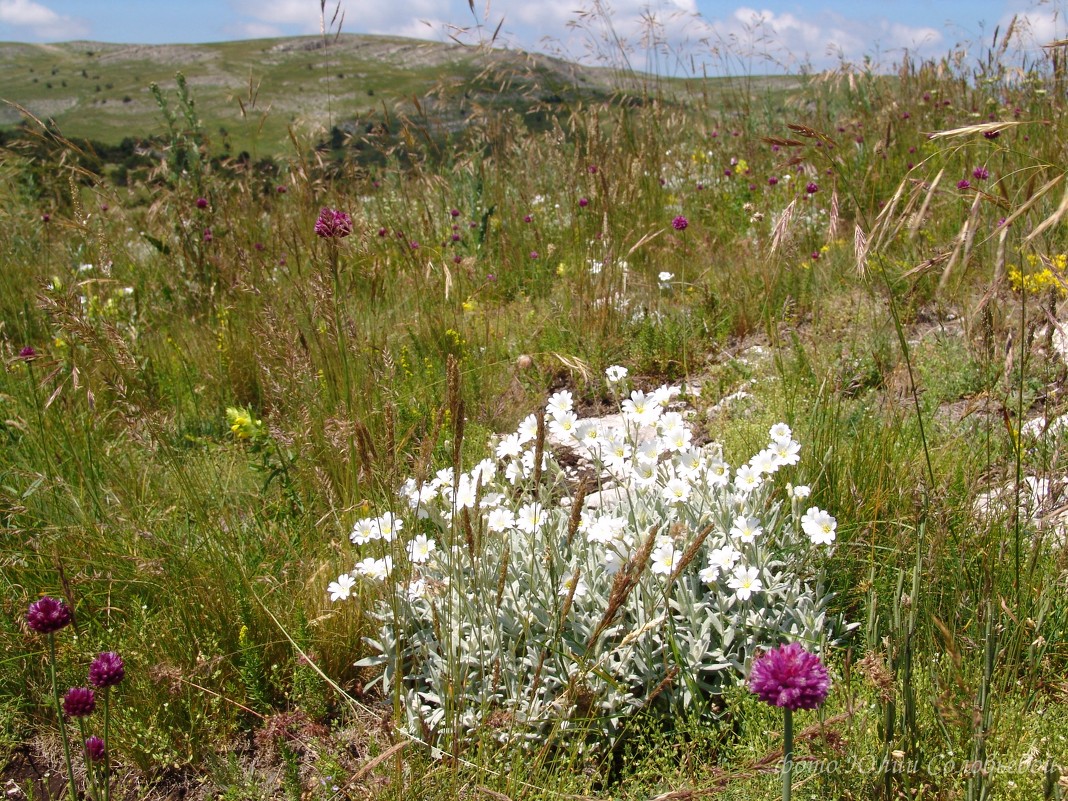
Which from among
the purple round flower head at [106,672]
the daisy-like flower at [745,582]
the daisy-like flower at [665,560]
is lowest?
the purple round flower head at [106,672]

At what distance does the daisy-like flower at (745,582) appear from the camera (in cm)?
171

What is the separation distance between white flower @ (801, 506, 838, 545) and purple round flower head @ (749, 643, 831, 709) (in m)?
0.69

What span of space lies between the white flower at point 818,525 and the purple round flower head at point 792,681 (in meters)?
0.69

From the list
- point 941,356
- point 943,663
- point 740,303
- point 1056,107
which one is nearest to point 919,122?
point 1056,107

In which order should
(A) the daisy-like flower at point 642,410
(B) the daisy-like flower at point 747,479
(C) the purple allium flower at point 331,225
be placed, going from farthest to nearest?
(C) the purple allium flower at point 331,225 → (A) the daisy-like flower at point 642,410 → (B) the daisy-like flower at point 747,479

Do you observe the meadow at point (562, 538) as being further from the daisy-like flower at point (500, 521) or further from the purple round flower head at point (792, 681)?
the purple round flower head at point (792, 681)

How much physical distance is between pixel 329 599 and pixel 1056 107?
5.76 m

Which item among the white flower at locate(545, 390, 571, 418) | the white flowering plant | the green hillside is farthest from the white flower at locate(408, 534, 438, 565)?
the green hillside

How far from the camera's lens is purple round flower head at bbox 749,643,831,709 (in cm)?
103

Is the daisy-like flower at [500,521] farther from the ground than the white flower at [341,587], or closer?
farther from the ground

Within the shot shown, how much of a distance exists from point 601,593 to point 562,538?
9.8 inches

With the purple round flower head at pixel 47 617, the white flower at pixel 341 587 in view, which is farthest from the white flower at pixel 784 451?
the purple round flower head at pixel 47 617

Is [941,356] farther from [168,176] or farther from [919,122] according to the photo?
[168,176]

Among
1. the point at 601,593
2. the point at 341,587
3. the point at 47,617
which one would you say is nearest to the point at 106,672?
the point at 47,617
